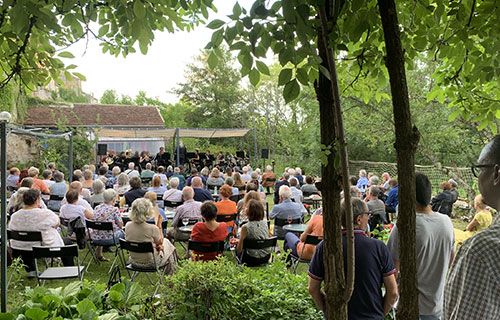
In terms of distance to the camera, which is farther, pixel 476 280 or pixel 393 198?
pixel 393 198

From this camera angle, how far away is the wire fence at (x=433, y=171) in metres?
10.6

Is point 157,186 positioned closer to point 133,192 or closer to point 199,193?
point 133,192

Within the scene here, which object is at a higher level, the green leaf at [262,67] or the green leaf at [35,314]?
the green leaf at [262,67]

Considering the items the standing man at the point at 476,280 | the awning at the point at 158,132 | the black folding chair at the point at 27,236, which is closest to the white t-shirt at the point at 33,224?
the black folding chair at the point at 27,236

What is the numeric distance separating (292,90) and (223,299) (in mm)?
1873

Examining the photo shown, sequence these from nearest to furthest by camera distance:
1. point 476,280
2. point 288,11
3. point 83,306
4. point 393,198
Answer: point 476,280 → point 288,11 → point 83,306 → point 393,198

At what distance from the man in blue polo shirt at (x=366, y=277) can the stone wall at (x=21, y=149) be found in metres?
20.8

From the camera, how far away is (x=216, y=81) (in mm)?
40250

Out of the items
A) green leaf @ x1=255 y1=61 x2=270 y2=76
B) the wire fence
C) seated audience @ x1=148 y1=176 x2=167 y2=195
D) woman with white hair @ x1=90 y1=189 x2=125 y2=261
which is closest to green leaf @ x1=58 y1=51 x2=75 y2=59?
green leaf @ x1=255 y1=61 x2=270 y2=76

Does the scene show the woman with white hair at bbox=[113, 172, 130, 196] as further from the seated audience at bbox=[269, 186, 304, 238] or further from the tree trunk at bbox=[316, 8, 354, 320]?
the tree trunk at bbox=[316, 8, 354, 320]

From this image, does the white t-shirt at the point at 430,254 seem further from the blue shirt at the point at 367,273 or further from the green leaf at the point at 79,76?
the green leaf at the point at 79,76

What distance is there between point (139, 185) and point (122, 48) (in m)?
5.05

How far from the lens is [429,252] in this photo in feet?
9.43

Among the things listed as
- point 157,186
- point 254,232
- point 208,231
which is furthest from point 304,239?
point 157,186
